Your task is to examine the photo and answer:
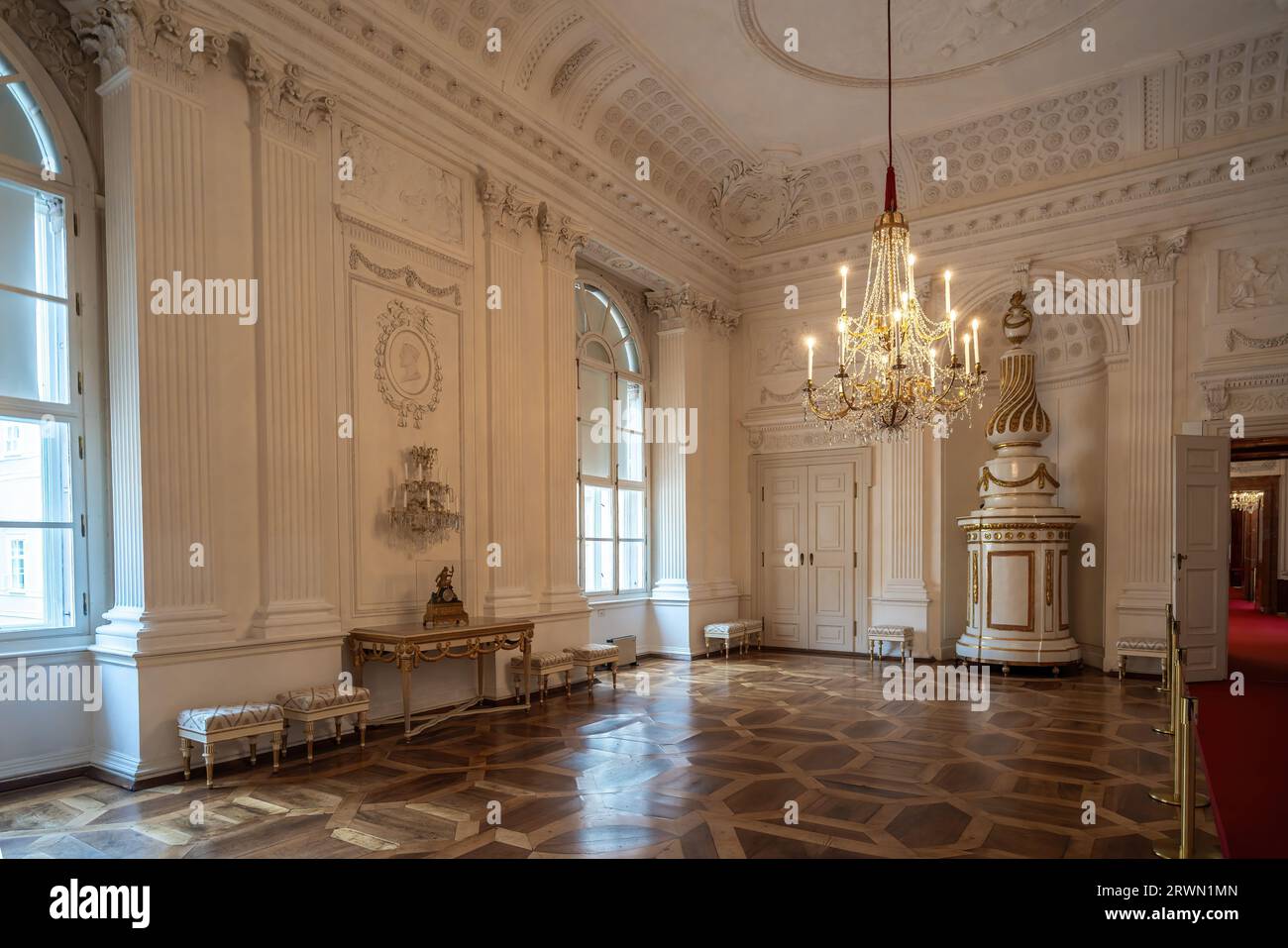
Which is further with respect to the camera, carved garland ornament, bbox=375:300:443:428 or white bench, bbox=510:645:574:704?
white bench, bbox=510:645:574:704

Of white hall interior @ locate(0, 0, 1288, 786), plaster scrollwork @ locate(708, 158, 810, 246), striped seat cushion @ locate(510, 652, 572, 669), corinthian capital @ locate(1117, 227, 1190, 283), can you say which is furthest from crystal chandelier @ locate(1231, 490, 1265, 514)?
striped seat cushion @ locate(510, 652, 572, 669)

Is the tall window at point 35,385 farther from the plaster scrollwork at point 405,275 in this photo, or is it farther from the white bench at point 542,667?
the white bench at point 542,667

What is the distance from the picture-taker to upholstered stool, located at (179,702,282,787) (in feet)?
16.8

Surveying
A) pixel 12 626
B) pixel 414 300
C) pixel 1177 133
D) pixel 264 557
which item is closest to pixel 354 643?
pixel 264 557


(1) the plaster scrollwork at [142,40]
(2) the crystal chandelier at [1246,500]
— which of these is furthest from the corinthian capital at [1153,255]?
(1) the plaster scrollwork at [142,40]

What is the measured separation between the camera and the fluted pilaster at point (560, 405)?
8.76 m

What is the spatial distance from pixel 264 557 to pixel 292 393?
1228 mm

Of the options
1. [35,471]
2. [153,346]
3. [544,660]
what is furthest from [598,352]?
[35,471]

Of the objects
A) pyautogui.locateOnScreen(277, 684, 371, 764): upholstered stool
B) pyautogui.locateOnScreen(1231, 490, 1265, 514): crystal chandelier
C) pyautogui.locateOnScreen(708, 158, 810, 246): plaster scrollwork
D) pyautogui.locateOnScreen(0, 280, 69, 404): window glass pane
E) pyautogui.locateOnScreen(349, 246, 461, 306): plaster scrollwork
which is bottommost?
pyautogui.locateOnScreen(277, 684, 371, 764): upholstered stool

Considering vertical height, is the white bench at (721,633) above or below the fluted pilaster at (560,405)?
below

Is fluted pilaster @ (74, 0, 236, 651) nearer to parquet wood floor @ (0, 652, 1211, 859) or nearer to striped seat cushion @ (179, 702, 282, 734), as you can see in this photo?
striped seat cushion @ (179, 702, 282, 734)

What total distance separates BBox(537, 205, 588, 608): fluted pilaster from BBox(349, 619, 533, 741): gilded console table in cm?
137

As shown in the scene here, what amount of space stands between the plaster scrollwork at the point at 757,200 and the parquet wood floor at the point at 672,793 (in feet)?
23.3
